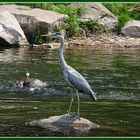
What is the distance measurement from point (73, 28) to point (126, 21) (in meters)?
4.21

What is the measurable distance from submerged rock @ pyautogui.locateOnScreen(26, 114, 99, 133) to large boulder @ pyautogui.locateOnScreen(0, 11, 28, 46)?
61.2ft

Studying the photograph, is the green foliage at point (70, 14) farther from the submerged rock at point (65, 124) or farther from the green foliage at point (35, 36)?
the submerged rock at point (65, 124)

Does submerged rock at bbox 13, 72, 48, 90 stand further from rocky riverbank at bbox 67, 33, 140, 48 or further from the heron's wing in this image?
rocky riverbank at bbox 67, 33, 140, 48

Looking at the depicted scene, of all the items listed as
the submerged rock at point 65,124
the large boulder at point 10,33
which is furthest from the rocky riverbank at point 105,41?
the submerged rock at point 65,124

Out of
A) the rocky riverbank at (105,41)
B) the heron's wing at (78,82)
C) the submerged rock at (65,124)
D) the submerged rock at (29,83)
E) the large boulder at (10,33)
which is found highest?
the heron's wing at (78,82)

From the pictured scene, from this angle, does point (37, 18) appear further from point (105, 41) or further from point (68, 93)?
point (68, 93)

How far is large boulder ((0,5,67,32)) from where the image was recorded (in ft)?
118

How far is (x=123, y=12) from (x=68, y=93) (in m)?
23.3

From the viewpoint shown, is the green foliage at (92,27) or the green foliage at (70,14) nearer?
the green foliage at (70,14)

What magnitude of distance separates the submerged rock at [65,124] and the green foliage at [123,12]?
24895 mm

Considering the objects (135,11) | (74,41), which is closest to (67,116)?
(74,41)

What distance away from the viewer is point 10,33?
113 ft

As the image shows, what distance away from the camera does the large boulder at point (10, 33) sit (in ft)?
113

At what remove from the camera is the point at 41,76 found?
948 inches
